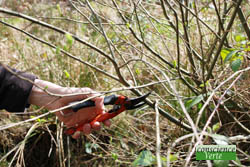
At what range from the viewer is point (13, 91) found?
1643 millimetres

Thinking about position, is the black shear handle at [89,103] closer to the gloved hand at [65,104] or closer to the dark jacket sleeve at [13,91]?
the gloved hand at [65,104]

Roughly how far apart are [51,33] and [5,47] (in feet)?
2.78

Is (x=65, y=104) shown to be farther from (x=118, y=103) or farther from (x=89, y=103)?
(x=118, y=103)

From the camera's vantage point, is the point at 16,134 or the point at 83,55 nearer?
the point at 16,134

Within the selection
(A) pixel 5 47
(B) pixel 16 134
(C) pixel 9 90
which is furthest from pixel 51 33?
(C) pixel 9 90

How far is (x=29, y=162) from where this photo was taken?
2312 millimetres

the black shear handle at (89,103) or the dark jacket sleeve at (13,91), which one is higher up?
the dark jacket sleeve at (13,91)

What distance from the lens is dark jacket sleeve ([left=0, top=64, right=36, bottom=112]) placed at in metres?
1.65

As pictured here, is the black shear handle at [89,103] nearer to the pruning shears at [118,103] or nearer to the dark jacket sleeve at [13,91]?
the pruning shears at [118,103]

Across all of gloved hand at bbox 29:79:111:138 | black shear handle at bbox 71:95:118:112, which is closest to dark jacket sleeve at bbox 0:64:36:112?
gloved hand at bbox 29:79:111:138

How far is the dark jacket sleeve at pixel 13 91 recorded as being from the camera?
1.65m

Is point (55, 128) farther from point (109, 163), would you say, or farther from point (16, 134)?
point (109, 163)

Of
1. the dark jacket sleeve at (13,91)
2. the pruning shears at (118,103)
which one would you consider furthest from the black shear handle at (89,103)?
the dark jacket sleeve at (13,91)

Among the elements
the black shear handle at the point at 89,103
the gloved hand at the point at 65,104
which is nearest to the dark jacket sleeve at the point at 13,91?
the gloved hand at the point at 65,104
